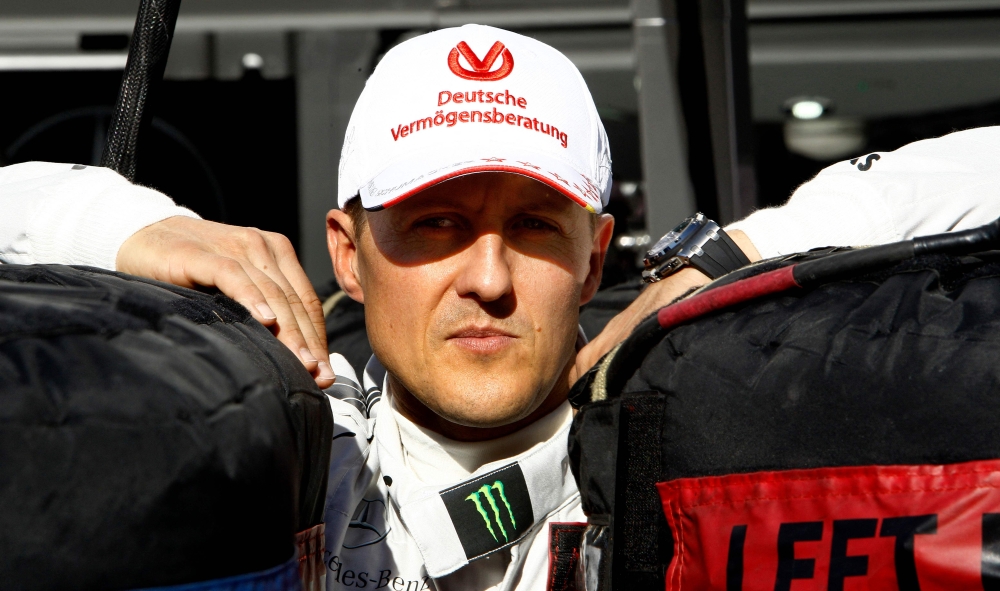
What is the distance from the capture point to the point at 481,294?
3.63 feet

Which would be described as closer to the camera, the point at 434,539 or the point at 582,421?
the point at 582,421

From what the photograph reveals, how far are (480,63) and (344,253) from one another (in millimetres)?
359

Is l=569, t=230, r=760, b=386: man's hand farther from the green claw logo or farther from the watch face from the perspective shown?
the green claw logo

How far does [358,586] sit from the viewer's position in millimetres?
1251

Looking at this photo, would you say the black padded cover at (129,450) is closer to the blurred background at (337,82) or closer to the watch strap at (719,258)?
the watch strap at (719,258)

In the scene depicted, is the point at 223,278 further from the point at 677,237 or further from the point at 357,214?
the point at 677,237

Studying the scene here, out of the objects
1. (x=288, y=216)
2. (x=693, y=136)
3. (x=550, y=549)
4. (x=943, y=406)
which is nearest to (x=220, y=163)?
(x=288, y=216)

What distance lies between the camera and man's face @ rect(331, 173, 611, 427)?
1132 millimetres

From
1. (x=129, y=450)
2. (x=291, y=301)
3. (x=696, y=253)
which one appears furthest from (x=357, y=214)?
(x=129, y=450)

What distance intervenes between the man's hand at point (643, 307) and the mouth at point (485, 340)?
0.09 m

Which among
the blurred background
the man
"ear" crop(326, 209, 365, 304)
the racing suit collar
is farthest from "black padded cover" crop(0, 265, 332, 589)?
the blurred background

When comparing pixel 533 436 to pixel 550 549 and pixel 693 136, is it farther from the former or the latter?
pixel 693 136

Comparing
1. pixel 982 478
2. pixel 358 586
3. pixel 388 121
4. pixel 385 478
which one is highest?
pixel 388 121

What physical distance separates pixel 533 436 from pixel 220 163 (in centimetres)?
210
